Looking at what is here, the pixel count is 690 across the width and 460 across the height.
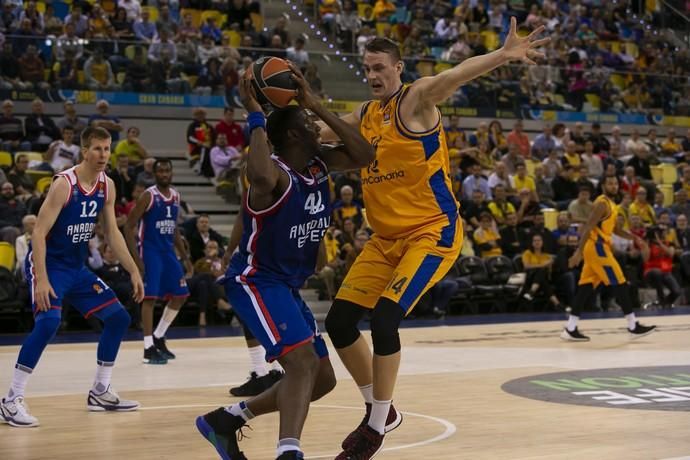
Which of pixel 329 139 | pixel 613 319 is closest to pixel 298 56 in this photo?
pixel 613 319

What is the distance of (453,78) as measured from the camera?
5328 millimetres

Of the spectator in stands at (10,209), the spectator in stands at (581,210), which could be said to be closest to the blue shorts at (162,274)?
the spectator in stands at (10,209)

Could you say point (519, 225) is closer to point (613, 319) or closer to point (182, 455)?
point (613, 319)

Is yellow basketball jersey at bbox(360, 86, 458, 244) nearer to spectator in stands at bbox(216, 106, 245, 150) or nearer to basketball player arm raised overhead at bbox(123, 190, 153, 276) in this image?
basketball player arm raised overhead at bbox(123, 190, 153, 276)

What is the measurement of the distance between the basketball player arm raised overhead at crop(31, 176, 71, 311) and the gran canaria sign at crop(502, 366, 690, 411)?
10.8 ft

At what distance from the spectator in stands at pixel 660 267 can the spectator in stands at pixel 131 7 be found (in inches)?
345

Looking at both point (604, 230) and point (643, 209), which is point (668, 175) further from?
point (604, 230)

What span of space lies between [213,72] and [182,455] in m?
11.7

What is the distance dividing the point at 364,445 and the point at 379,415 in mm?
179

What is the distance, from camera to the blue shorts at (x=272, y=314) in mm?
4715

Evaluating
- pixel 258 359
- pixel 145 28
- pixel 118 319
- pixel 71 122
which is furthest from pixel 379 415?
pixel 145 28

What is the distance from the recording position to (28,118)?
15086 mm

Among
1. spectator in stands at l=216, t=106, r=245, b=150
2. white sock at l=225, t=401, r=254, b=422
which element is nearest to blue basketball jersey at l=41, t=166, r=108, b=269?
white sock at l=225, t=401, r=254, b=422

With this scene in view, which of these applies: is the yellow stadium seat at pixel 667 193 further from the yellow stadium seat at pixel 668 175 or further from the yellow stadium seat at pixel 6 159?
the yellow stadium seat at pixel 6 159
